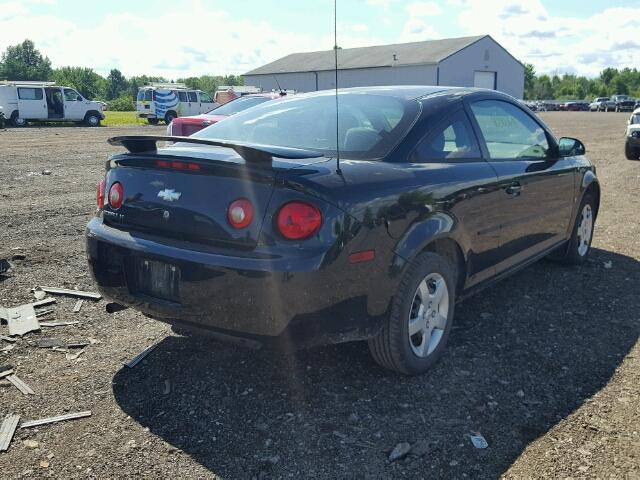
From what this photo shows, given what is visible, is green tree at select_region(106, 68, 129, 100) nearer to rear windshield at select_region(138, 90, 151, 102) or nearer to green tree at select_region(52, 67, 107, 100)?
green tree at select_region(52, 67, 107, 100)

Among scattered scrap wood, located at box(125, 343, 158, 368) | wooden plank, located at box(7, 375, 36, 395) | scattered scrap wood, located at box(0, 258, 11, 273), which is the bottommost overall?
wooden plank, located at box(7, 375, 36, 395)

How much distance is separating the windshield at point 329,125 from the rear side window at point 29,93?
30.4 meters

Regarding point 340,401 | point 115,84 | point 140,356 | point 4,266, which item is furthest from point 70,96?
point 115,84

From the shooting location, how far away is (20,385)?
3.36 metres

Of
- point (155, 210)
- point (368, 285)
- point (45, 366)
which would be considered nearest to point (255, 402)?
point (368, 285)

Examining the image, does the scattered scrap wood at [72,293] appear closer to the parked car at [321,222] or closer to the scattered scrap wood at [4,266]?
the scattered scrap wood at [4,266]

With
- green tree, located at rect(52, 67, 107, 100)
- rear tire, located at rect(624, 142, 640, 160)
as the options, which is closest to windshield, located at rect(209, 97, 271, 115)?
rear tire, located at rect(624, 142, 640, 160)

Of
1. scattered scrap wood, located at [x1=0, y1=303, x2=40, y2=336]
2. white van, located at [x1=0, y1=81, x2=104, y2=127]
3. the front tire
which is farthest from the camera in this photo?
white van, located at [x1=0, y1=81, x2=104, y2=127]

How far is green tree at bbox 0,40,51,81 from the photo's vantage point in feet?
332

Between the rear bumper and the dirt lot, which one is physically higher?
the rear bumper

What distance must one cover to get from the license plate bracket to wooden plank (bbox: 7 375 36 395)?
86 cm

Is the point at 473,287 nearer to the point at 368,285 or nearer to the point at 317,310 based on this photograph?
the point at 368,285

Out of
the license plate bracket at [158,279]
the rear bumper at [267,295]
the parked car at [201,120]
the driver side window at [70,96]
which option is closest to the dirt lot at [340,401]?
the rear bumper at [267,295]

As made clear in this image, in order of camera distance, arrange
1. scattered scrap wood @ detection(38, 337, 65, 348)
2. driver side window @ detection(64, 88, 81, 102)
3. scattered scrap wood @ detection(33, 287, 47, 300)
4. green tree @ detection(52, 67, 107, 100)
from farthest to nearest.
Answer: green tree @ detection(52, 67, 107, 100)
driver side window @ detection(64, 88, 81, 102)
scattered scrap wood @ detection(33, 287, 47, 300)
scattered scrap wood @ detection(38, 337, 65, 348)
